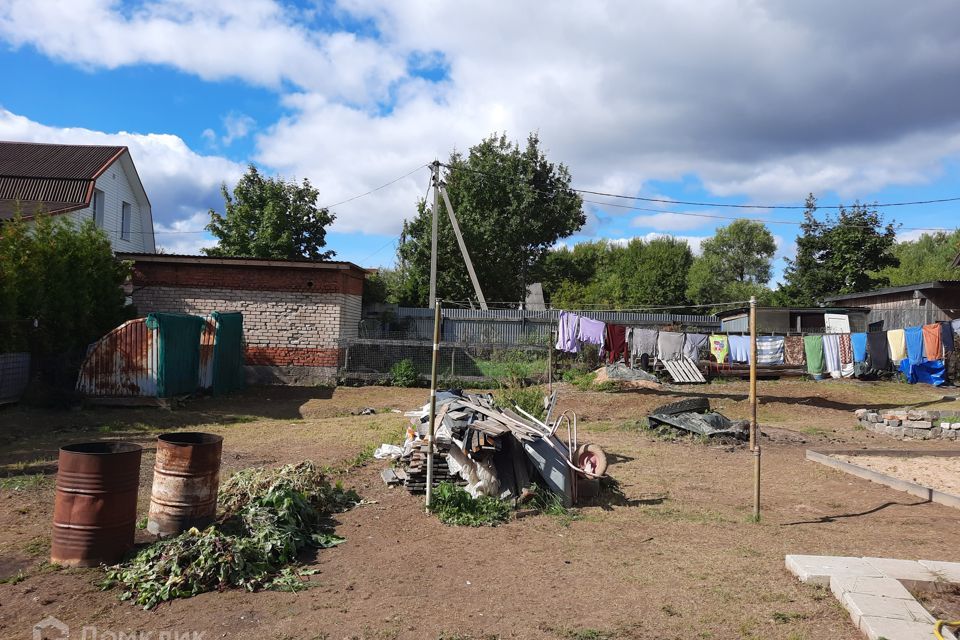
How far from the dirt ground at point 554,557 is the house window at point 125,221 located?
19.0 metres

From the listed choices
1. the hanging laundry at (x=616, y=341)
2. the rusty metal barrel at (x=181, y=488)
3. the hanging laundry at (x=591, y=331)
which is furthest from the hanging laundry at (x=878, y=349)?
the rusty metal barrel at (x=181, y=488)

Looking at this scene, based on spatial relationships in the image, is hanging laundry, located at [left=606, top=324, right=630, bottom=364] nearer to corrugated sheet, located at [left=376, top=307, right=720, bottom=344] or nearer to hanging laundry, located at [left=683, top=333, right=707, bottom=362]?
hanging laundry, located at [left=683, top=333, right=707, bottom=362]

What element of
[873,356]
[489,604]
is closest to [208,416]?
[489,604]

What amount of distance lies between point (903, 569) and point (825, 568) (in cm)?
60

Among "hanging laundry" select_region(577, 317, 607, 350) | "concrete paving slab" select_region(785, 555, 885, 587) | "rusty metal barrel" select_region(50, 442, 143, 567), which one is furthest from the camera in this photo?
"hanging laundry" select_region(577, 317, 607, 350)

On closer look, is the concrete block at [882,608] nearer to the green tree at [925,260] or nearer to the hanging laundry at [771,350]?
the hanging laundry at [771,350]

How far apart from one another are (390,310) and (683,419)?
12962mm

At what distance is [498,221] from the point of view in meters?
32.1

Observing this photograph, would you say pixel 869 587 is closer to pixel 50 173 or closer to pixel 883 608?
pixel 883 608

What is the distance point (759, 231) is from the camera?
63219mm

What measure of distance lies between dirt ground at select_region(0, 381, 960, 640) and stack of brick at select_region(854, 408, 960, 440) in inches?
154

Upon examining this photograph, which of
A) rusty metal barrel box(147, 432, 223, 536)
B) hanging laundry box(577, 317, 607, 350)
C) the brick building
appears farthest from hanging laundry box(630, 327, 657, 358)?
rusty metal barrel box(147, 432, 223, 536)

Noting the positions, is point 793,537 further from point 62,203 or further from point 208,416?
point 62,203

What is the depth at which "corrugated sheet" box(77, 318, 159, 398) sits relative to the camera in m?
14.5
